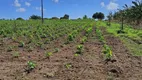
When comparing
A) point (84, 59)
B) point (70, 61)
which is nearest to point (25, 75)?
point (70, 61)

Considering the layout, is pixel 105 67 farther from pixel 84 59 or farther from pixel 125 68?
pixel 84 59

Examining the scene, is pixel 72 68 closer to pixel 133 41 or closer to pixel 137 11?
pixel 133 41

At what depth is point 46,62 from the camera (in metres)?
8.71

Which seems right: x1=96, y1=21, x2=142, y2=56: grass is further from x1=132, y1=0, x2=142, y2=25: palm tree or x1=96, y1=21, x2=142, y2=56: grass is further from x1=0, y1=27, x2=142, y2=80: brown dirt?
x1=132, y1=0, x2=142, y2=25: palm tree

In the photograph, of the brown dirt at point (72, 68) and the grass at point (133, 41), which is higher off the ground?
the grass at point (133, 41)

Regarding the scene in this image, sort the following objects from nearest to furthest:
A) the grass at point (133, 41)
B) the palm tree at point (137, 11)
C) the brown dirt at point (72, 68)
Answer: the brown dirt at point (72, 68)
the grass at point (133, 41)
the palm tree at point (137, 11)

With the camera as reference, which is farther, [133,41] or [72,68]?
[133,41]

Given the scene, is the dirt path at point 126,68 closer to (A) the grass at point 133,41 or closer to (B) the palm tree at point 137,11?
(A) the grass at point 133,41

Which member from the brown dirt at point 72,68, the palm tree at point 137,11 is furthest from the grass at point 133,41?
the palm tree at point 137,11

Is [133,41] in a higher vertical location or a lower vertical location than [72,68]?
higher

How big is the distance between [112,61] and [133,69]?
107 cm

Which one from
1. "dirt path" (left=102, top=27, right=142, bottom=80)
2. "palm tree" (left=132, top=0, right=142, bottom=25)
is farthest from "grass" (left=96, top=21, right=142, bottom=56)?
"palm tree" (left=132, top=0, right=142, bottom=25)

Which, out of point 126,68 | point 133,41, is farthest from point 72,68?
point 133,41

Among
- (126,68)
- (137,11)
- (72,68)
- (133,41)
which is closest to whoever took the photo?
(72,68)
